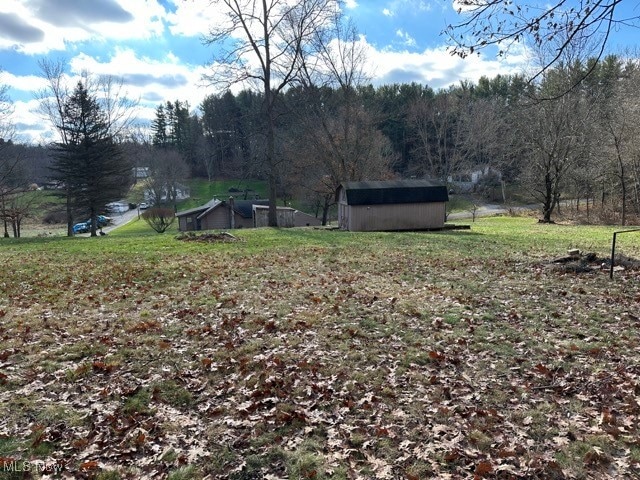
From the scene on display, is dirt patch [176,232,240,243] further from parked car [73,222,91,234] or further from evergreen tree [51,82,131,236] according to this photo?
parked car [73,222,91,234]

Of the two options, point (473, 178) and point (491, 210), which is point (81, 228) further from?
point (473, 178)

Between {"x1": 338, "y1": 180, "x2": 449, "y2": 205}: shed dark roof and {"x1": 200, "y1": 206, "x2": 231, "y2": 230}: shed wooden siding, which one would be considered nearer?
{"x1": 338, "y1": 180, "x2": 449, "y2": 205}: shed dark roof

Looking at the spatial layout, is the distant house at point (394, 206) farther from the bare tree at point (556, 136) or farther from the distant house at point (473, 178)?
the distant house at point (473, 178)

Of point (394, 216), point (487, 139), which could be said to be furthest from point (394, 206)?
point (487, 139)

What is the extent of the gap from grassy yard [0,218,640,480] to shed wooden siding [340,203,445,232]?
598 inches

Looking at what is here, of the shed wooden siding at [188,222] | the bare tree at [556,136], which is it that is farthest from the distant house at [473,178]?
the shed wooden siding at [188,222]

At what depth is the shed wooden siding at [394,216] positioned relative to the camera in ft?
81.5

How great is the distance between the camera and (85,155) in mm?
30156

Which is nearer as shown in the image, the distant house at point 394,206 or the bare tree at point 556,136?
the distant house at point 394,206

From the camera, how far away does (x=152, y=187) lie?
56094 mm

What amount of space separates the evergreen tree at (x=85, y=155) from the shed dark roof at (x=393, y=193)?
18219 mm

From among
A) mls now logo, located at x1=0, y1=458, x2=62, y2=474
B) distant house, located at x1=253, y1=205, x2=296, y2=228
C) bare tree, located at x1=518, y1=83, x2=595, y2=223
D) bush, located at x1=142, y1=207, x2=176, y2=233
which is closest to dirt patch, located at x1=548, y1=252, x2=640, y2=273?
mls now logo, located at x1=0, y1=458, x2=62, y2=474

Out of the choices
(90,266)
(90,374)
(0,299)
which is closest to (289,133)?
(90,266)

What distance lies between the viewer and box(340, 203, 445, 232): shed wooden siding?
978 inches
